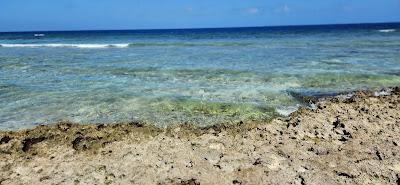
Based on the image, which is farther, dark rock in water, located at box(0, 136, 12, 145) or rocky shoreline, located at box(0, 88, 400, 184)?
dark rock in water, located at box(0, 136, 12, 145)

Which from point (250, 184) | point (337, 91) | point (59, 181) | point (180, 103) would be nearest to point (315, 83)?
point (337, 91)

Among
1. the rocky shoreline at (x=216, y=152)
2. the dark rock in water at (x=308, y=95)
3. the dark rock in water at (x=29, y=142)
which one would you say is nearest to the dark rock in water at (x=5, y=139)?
the rocky shoreline at (x=216, y=152)

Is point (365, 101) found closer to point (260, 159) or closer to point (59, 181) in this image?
point (260, 159)

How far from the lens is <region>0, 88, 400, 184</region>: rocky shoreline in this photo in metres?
5.61

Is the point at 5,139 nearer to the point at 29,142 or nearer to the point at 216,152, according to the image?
the point at 29,142

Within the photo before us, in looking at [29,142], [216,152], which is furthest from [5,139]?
[216,152]

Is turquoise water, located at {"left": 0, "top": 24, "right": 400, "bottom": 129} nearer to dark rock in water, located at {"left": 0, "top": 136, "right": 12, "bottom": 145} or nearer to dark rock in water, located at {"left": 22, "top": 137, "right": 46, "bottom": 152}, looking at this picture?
dark rock in water, located at {"left": 0, "top": 136, "right": 12, "bottom": 145}

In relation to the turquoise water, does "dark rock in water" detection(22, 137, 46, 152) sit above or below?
below

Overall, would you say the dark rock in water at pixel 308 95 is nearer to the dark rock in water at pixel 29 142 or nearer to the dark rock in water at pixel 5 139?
the dark rock in water at pixel 29 142

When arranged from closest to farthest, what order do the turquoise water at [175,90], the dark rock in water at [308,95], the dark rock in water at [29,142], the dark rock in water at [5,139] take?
the dark rock in water at [29,142] → the dark rock in water at [5,139] → the turquoise water at [175,90] → the dark rock in water at [308,95]

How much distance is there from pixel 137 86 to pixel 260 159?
7.35 meters

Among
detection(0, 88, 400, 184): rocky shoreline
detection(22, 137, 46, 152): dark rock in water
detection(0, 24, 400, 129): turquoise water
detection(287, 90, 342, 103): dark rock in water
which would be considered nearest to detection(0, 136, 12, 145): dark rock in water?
detection(0, 88, 400, 184): rocky shoreline

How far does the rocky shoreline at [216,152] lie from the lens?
561 cm

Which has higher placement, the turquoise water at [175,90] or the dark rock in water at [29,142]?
the turquoise water at [175,90]
